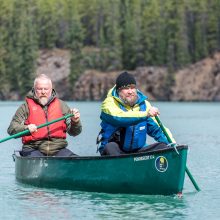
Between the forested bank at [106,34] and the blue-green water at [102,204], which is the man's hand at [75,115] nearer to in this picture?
the blue-green water at [102,204]

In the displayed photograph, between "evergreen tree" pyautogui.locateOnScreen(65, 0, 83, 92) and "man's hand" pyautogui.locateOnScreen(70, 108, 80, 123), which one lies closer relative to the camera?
"man's hand" pyautogui.locateOnScreen(70, 108, 80, 123)

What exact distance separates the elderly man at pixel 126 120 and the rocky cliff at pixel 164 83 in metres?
102

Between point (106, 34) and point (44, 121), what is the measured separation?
12714 centimetres

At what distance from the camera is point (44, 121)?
1526 cm

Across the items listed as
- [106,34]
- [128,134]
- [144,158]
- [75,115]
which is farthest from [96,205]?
[106,34]

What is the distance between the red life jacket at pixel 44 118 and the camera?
1523 centimetres

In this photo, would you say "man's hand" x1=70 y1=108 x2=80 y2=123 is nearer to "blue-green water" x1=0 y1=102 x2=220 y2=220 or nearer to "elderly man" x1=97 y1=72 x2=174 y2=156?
"elderly man" x1=97 y1=72 x2=174 y2=156

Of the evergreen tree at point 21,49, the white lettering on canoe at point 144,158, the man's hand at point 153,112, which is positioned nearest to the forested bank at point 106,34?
the evergreen tree at point 21,49

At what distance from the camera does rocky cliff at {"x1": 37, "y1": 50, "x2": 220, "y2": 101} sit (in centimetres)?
11625

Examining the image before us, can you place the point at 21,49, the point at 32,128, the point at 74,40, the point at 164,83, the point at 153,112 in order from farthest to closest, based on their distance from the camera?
the point at 21,49, the point at 74,40, the point at 164,83, the point at 32,128, the point at 153,112

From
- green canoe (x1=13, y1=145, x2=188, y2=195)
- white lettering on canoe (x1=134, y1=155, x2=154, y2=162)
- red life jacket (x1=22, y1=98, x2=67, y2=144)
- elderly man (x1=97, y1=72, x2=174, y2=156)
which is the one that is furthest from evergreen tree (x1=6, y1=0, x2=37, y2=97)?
white lettering on canoe (x1=134, y1=155, x2=154, y2=162)

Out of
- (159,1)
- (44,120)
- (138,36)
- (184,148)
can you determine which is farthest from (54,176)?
(159,1)

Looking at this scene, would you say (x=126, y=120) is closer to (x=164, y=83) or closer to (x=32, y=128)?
(x=32, y=128)

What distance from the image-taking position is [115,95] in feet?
46.0
